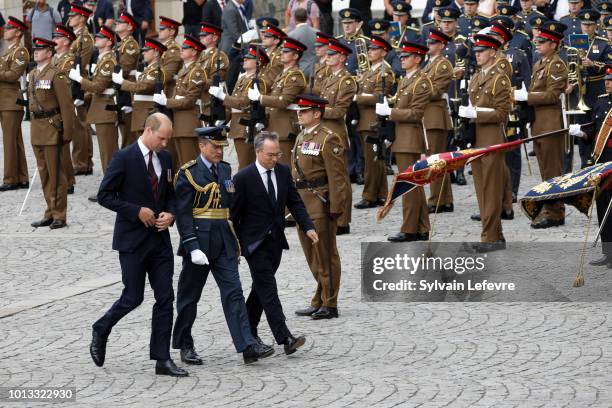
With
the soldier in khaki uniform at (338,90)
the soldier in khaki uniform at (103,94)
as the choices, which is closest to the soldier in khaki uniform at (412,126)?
the soldier in khaki uniform at (338,90)

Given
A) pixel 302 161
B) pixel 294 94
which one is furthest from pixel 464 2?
pixel 302 161

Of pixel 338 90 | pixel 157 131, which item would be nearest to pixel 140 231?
pixel 157 131

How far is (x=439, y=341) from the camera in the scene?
11680 millimetres

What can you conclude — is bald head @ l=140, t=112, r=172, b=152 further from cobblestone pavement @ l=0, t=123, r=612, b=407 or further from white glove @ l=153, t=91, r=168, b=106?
white glove @ l=153, t=91, r=168, b=106

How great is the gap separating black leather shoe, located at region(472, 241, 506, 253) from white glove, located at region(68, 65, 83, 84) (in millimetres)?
6656

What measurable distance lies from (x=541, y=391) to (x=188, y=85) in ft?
33.1

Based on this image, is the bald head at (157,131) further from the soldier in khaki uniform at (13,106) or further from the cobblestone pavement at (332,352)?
the soldier in khaki uniform at (13,106)

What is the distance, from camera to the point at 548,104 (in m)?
17.4

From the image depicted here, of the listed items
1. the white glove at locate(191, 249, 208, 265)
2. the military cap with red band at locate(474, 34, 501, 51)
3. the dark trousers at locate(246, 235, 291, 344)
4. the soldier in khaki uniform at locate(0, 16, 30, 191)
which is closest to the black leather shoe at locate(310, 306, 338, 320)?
the dark trousers at locate(246, 235, 291, 344)

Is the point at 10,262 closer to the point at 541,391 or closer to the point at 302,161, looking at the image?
the point at 302,161

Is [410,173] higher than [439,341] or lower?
higher

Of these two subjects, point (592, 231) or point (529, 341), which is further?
point (592, 231)

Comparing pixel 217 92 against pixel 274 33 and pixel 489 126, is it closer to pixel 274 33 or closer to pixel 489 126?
pixel 274 33

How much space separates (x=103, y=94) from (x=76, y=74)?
0.59 metres
